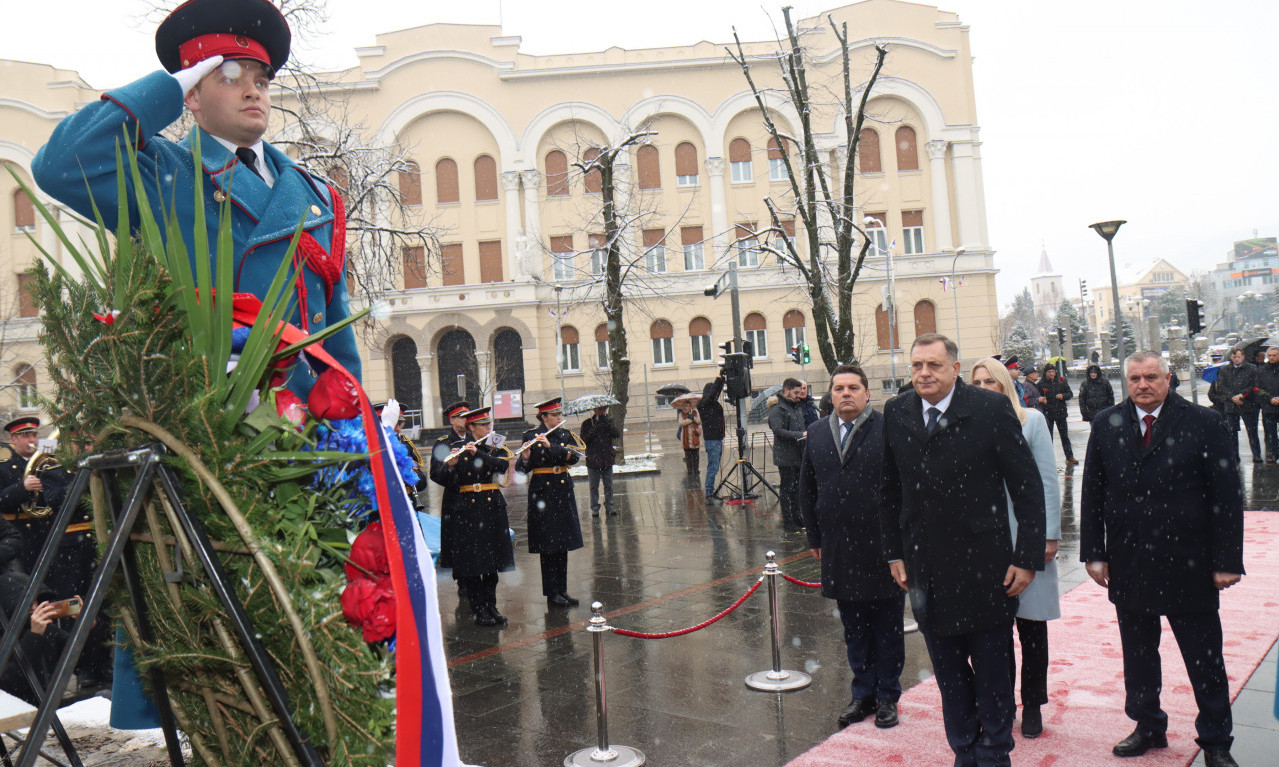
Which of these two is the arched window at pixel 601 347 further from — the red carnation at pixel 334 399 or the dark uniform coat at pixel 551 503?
the red carnation at pixel 334 399

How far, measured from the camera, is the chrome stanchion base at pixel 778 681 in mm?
5984

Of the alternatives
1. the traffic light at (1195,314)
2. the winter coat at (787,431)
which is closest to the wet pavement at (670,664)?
the winter coat at (787,431)

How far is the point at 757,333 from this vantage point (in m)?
42.2

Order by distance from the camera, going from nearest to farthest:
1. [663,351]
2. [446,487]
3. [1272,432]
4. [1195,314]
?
1. [446,487]
2. [1272,432]
3. [1195,314]
4. [663,351]

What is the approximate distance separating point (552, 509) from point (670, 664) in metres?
3.03

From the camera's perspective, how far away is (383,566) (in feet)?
5.92

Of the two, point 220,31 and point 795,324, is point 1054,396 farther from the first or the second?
point 795,324

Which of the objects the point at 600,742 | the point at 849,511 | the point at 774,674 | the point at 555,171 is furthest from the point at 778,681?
the point at 555,171

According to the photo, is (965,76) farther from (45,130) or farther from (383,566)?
(383,566)

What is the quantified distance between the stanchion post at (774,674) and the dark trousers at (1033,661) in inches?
57.3

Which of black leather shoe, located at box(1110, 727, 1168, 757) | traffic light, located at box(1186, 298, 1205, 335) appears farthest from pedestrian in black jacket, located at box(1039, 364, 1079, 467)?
black leather shoe, located at box(1110, 727, 1168, 757)

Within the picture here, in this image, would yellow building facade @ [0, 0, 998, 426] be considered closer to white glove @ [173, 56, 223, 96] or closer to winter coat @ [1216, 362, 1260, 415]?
winter coat @ [1216, 362, 1260, 415]

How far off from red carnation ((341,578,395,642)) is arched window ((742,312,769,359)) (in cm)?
4033

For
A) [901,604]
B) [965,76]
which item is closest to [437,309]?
[965,76]
